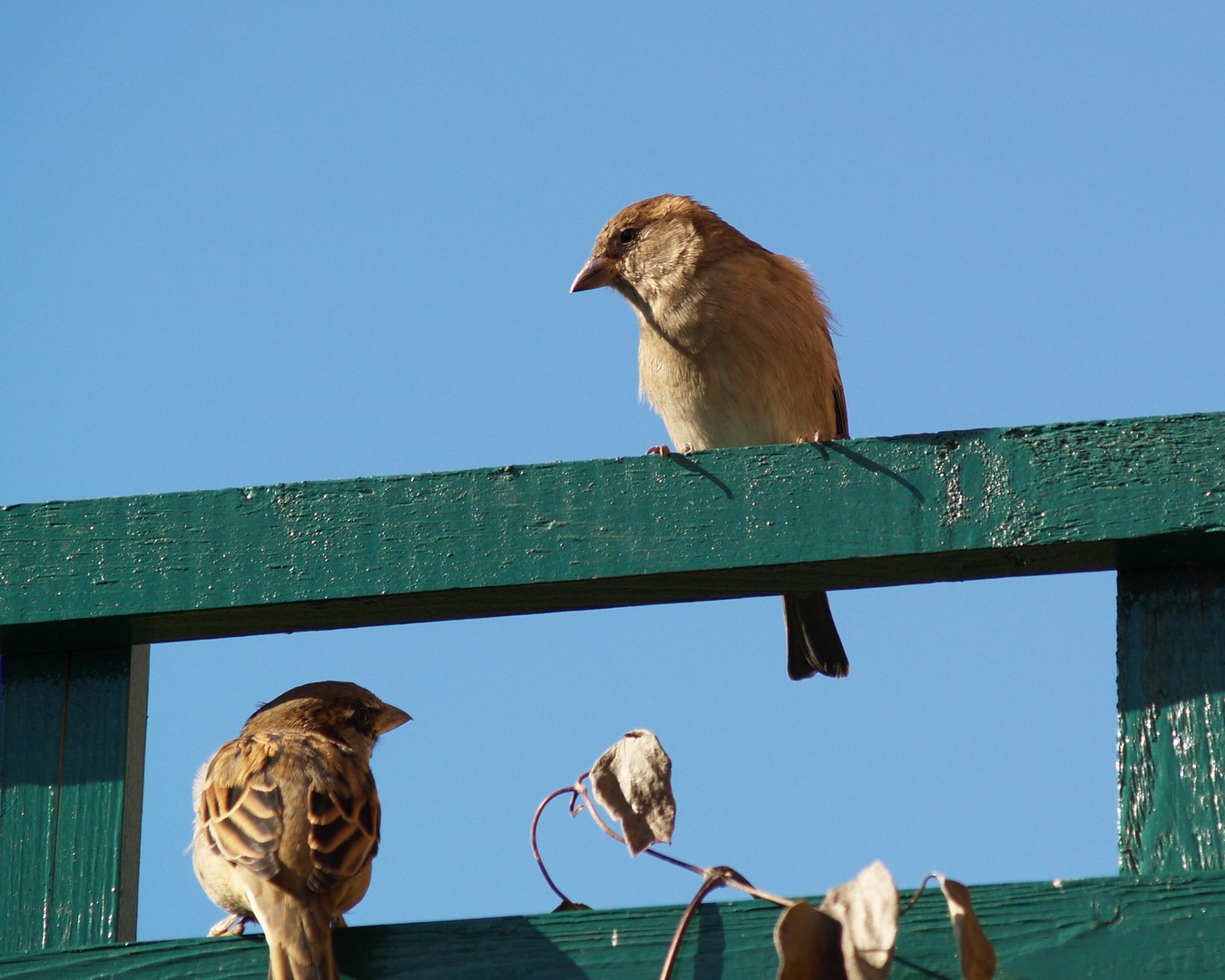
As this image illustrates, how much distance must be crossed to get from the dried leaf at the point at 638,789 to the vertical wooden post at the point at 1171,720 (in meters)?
0.64

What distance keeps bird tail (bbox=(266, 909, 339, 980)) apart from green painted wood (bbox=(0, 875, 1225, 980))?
1.9 inches

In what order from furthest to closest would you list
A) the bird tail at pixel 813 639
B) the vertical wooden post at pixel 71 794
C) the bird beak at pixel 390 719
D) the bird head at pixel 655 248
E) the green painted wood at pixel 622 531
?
the bird head at pixel 655 248, the bird tail at pixel 813 639, the bird beak at pixel 390 719, the vertical wooden post at pixel 71 794, the green painted wood at pixel 622 531

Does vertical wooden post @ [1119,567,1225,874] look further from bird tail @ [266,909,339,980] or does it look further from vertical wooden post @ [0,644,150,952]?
vertical wooden post @ [0,644,150,952]

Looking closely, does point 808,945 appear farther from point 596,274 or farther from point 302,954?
point 596,274

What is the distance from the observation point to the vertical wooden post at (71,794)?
2.24 metres

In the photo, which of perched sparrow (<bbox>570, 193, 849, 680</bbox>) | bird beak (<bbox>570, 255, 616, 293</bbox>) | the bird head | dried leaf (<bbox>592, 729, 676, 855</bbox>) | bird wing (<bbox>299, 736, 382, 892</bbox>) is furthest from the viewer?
bird beak (<bbox>570, 255, 616, 293</bbox>)

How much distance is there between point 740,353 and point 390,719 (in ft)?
5.43

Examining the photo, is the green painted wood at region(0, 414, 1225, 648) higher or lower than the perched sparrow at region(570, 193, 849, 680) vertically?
lower

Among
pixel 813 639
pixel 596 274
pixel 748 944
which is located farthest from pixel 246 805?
pixel 596 274

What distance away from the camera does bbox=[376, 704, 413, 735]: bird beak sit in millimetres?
3420

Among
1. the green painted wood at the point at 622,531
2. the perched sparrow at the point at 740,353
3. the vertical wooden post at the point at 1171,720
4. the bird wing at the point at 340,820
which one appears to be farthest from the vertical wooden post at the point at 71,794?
the perched sparrow at the point at 740,353

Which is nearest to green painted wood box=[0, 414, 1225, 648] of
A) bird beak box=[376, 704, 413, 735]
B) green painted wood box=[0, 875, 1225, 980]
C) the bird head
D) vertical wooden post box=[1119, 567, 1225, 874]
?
vertical wooden post box=[1119, 567, 1225, 874]

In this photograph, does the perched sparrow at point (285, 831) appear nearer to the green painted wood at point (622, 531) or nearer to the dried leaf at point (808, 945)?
the green painted wood at point (622, 531)

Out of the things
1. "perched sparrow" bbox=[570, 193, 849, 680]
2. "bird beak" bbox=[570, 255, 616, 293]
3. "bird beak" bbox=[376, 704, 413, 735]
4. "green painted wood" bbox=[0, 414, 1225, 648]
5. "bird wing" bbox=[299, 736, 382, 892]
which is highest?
"bird beak" bbox=[570, 255, 616, 293]
